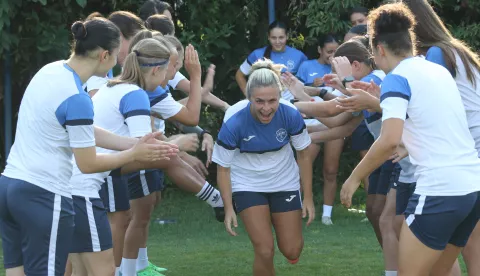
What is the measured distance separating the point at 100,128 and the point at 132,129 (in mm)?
353

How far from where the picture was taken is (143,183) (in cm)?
707

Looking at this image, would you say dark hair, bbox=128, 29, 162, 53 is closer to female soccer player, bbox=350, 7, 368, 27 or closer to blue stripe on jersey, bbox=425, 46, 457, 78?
blue stripe on jersey, bbox=425, 46, 457, 78

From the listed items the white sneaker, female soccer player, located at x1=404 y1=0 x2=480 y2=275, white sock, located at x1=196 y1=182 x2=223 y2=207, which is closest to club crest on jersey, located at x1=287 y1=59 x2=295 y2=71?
the white sneaker

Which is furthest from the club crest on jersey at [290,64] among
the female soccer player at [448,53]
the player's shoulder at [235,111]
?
the female soccer player at [448,53]

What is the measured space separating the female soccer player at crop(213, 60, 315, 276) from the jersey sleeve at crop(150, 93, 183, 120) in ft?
1.28

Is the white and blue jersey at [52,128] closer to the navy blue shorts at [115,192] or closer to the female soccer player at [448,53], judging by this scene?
the navy blue shorts at [115,192]

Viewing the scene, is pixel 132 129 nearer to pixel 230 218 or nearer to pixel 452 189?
pixel 230 218

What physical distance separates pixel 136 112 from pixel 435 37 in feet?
6.07

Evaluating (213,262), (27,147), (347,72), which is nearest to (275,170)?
(347,72)

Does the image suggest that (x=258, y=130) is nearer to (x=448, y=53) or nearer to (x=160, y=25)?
(x=160, y=25)

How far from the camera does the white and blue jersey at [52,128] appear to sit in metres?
4.71

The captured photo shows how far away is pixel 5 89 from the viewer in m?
11.0

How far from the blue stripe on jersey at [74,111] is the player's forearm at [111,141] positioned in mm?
635

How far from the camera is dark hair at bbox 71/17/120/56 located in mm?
4898
